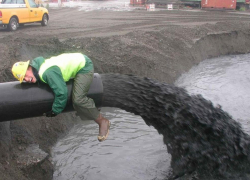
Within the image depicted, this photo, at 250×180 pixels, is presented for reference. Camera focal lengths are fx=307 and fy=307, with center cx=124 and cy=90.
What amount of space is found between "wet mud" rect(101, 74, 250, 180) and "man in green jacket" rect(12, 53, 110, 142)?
0.58 meters

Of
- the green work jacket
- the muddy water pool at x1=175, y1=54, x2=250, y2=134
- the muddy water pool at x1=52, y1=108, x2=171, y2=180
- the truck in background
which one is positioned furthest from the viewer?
the truck in background

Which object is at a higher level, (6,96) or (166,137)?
(6,96)

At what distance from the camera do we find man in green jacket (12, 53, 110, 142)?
4074mm

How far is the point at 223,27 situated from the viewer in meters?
16.8

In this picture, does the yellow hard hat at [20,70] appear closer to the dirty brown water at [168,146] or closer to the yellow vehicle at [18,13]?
the dirty brown water at [168,146]

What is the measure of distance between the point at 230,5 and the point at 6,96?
26.7 metres

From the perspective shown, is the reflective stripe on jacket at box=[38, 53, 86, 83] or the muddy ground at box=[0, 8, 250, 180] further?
the muddy ground at box=[0, 8, 250, 180]

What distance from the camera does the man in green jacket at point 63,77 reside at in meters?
4.07

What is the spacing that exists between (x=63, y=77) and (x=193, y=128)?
7.34 feet

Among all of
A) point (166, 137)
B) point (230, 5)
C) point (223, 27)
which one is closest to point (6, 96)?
point (166, 137)

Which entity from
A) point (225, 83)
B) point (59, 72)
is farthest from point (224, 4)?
point (59, 72)

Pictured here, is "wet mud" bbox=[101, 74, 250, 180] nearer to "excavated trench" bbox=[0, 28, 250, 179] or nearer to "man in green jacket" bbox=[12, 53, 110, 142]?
"excavated trench" bbox=[0, 28, 250, 179]

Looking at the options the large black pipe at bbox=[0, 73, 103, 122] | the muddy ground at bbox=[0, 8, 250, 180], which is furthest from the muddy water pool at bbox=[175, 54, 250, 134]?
the large black pipe at bbox=[0, 73, 103, 122]

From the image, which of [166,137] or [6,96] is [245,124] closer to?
[166,137]
